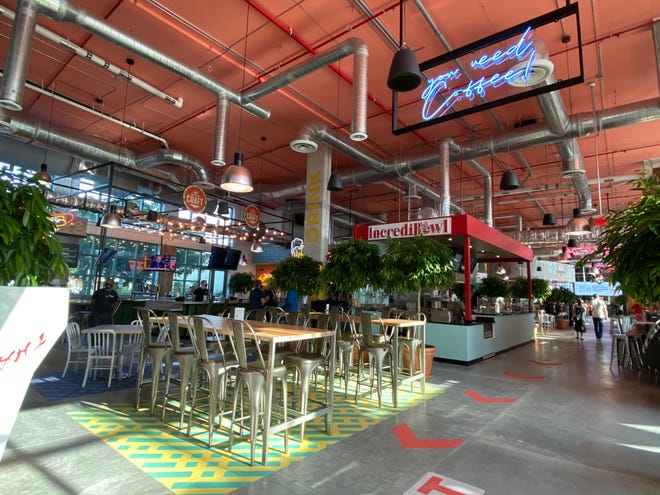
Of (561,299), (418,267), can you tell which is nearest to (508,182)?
(418,267)

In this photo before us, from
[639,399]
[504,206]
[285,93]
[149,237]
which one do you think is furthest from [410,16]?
[149,237]

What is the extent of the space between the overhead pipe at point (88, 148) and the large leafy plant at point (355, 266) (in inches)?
160

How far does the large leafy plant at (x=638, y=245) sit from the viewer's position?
2547 millimetres

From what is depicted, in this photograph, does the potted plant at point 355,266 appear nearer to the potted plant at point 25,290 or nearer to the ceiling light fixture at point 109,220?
the potted plant at point 25,290

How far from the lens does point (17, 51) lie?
4.60 meters

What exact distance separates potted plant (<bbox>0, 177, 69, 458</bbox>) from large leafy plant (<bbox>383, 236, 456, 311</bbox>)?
4704 millimetres

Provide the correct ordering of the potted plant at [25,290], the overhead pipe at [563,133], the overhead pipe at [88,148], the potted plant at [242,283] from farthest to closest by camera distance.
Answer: the potted plant at [242,283] < the overhead pipe at [88,148] < the overhead pipe at [563,133] < the potted plant at [25,290]

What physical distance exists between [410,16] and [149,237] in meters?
14.0

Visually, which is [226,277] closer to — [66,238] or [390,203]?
[66,238]

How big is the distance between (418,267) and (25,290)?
17.1 feet

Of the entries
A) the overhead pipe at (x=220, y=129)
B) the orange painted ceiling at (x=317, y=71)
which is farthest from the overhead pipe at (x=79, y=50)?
the overhead pipe at (x=220, y=129)

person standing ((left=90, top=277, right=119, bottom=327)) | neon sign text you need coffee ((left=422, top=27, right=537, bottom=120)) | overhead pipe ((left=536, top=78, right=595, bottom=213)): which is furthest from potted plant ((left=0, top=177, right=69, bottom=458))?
overhead pipe ((left=536, top=78, right=595, bottom=213))

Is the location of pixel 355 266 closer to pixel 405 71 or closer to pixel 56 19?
pixel 405 71

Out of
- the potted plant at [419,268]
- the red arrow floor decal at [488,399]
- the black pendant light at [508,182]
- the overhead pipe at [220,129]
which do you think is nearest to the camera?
the red arrow floor decal at [488,399]
